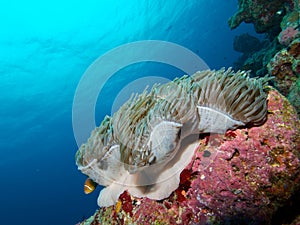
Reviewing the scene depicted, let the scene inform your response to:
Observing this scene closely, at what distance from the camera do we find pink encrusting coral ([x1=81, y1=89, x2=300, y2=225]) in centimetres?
187

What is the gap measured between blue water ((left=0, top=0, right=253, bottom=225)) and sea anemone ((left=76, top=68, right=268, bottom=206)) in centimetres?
2278

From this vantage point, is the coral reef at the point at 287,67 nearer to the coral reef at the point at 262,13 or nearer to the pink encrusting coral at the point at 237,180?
the pink encrusting coral at the point at 237,180

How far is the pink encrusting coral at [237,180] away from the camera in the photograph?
6.15 feet

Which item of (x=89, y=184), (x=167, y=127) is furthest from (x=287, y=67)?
(x=89, y=184)

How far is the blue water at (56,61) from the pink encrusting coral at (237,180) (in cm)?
2277

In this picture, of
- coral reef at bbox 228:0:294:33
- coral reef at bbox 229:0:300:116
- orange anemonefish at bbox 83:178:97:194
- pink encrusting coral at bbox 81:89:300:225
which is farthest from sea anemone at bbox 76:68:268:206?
coral reef at bbox 228:0:294:33

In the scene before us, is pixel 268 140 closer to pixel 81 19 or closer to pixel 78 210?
pixel 81 19

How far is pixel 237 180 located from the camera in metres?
1.91

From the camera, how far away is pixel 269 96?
2240 millimetres

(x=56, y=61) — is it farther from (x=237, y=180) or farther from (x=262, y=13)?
(x=237, y=180)

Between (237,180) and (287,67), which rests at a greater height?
(287,67)

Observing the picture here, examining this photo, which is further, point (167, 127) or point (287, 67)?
point (287, 67)

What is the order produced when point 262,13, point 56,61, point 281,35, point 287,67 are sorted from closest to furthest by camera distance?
point 287,67, point 281,35, point 262,13, point 56,61

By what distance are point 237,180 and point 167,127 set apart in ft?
2.44
